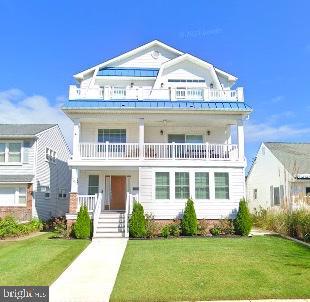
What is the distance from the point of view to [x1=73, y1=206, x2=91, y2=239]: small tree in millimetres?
17109

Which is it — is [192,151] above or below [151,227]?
above

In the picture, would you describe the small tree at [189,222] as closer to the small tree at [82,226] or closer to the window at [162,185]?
the window at [162,185]

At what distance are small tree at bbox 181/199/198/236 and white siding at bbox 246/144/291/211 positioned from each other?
9.00 metres

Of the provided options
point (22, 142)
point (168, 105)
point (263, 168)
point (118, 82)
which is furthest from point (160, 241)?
point (263, 168)

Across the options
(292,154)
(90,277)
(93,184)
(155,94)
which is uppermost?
(155,94)

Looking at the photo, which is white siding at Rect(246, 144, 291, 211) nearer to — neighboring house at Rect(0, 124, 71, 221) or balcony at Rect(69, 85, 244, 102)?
balcony at Rect(69, 85, 244, 102)

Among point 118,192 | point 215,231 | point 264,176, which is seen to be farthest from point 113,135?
point 264,176

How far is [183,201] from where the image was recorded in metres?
19.2

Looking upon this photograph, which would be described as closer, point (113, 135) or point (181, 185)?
point (181, 185)

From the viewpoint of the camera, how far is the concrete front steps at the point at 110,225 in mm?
17391

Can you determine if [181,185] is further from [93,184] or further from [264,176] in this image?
[264,176]

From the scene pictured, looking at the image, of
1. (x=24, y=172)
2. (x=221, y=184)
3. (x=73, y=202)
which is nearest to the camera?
(x=73, y=202)

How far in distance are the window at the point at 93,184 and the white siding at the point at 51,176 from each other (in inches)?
194

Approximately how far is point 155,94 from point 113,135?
3.41m
